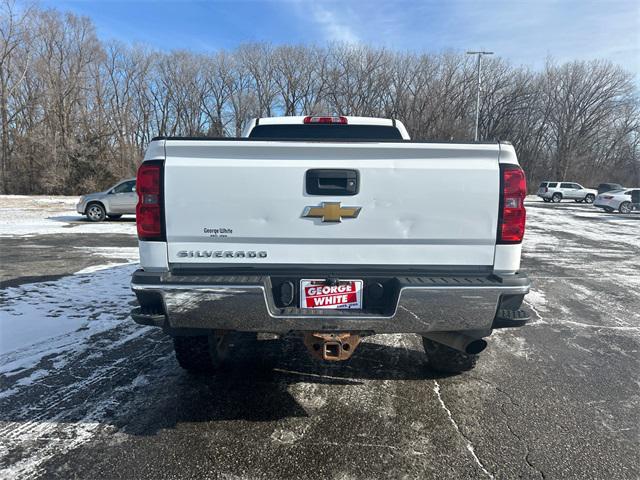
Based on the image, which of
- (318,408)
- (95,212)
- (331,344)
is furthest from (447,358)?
(95,212)

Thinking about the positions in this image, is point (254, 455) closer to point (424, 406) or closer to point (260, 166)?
point (424, 406)

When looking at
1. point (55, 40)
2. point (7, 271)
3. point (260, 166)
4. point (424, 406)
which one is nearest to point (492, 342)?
point (424, 406)

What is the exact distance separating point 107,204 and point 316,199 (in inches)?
609

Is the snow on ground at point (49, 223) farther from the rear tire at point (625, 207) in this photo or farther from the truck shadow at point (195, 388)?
the rear tire at point (625, 207)

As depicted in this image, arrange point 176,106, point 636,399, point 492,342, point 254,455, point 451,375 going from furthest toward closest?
point 176,106, point 492,342, point 451,375, point 636,399, point 254,455

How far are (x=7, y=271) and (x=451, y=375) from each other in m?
7.68

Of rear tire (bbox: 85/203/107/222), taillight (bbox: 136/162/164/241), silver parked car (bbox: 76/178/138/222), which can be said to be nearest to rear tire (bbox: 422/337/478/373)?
taillight (bbox: 136/162/164/241)

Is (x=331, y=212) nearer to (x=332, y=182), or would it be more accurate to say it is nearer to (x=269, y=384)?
(x=332, y=182)

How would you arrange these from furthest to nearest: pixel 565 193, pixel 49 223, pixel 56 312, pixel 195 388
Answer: pixel 565 193 → pixel 49 223 → pixel 56 312 → pixel 195 388

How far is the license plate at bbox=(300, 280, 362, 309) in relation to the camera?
252cm

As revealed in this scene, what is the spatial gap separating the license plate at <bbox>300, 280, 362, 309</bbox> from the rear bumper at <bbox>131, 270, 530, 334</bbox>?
2.1 inches

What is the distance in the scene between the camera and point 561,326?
4.82 metres

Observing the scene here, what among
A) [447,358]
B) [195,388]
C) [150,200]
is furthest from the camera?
[447,358]

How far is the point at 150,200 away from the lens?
2451 mm
